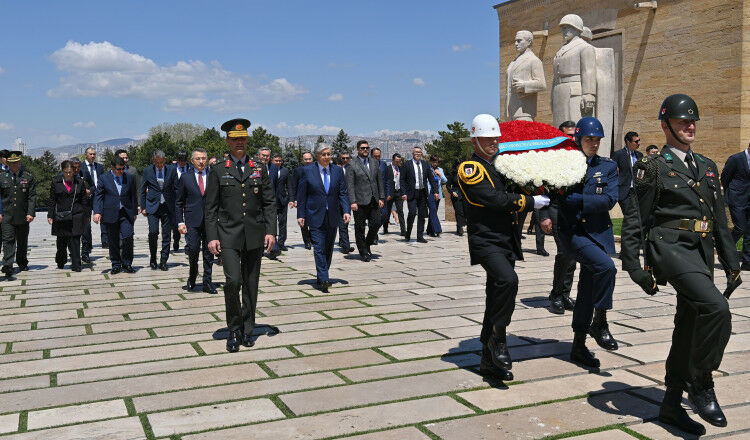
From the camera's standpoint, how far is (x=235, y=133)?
20.1 ft

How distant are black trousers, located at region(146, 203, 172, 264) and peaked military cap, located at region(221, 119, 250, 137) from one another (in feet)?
17.4

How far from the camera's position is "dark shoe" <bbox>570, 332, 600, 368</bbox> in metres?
4.96

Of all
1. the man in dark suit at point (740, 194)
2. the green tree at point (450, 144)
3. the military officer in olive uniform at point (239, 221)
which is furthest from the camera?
the green tree at point (450, 144)

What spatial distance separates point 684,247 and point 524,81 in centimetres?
1194

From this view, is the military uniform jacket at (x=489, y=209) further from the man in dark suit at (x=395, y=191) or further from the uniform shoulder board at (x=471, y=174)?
the man in dark suit at (x=395, y=191)

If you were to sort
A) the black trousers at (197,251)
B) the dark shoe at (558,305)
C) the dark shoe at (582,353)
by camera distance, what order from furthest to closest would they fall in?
1. the black trousers at (197,251)
2. the dark shoe at (558,305)
3. the dark shoe at (582,353)

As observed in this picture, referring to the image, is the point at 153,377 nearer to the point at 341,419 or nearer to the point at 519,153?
the point at 341,419

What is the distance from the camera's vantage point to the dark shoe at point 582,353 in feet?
16.3

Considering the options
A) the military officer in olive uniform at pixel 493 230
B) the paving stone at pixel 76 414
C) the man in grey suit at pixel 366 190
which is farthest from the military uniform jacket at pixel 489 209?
the man in grey suit at pixel 366 190

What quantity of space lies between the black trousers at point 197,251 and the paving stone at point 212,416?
4.57 metres

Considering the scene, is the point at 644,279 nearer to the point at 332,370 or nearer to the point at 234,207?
the point at 332,370

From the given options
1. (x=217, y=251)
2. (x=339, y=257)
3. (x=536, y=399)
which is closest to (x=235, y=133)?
(x=217, y=251)

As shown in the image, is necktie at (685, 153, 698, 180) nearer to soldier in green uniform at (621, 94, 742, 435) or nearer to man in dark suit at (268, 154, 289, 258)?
soldier in green uniform at (621, 94, 742, 435)

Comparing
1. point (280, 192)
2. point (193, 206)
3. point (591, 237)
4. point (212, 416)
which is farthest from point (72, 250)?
point (591, 237)
